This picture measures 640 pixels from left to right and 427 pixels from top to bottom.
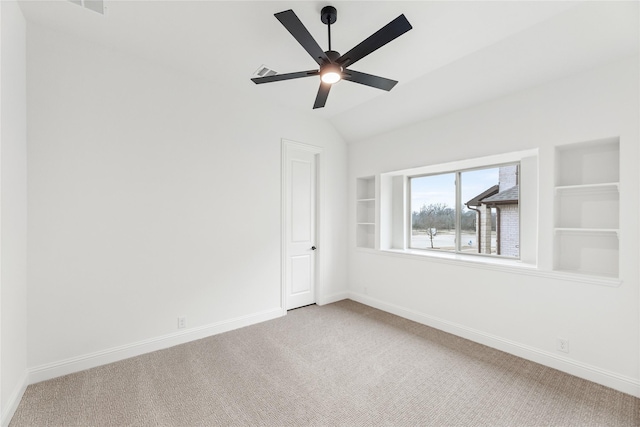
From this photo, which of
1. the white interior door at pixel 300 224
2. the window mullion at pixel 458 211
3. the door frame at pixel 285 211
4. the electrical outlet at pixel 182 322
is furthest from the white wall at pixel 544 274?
the electrical outlet at pixel 182 322

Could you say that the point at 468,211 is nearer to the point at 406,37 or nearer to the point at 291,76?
the point at 406,37

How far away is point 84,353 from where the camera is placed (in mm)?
2506

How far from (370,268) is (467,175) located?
1955mm

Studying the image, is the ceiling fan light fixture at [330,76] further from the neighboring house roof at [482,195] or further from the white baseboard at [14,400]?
the white baseboard at [14,400]

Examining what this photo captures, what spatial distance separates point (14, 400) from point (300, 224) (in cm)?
317

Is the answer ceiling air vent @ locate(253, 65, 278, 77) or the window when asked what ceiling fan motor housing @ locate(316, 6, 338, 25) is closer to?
ceiling air vent @ locate(253, 65, 278, 77)

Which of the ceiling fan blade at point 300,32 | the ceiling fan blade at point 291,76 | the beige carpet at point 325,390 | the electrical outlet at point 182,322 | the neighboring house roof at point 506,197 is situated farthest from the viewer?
the neighboring house roof at point 506,197

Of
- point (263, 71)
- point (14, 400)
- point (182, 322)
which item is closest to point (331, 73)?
point (263, 71)

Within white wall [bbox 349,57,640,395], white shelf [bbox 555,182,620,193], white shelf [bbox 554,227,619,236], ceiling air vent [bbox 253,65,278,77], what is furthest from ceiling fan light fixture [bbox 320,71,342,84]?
white shelf [bbox 554,227,619,236]

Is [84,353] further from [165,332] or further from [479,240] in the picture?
[479,240]

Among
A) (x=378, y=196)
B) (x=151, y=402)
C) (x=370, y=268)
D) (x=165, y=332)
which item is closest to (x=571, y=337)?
(x=370, y=268)

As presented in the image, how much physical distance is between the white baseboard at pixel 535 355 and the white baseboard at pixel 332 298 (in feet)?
3.18

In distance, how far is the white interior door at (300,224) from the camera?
406 centimetres

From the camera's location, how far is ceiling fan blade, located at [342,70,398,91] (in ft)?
7.22
